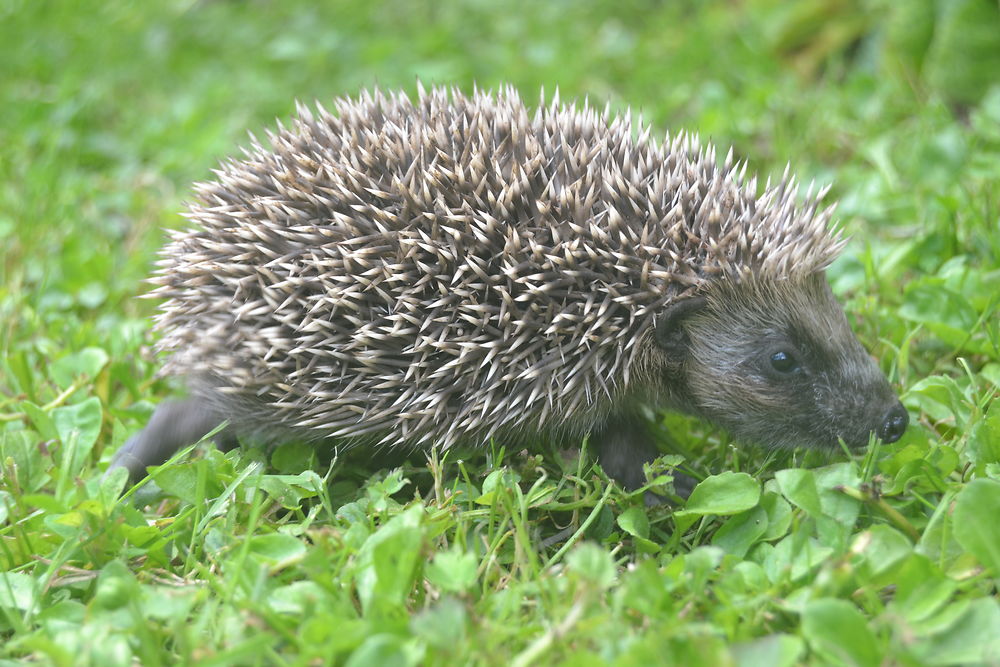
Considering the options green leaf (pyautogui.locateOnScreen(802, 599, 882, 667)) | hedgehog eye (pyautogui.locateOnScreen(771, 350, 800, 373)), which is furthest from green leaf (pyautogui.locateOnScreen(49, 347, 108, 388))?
green leaf (pyautogui.locateOnScreen(802, 599, 882, 667))

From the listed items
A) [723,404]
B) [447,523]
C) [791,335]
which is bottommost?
[447,523]

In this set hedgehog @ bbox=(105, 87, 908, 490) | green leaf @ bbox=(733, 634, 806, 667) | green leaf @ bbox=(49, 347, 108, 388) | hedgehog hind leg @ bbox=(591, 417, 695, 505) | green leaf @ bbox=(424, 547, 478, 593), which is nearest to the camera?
green leaf @ bbox=(733, 634, 806, 667)

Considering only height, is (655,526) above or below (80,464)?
below

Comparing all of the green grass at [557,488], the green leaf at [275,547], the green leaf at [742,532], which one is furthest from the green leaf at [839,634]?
the green leaf at [275,547]

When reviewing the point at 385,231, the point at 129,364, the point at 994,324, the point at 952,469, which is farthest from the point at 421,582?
the point at 994,324

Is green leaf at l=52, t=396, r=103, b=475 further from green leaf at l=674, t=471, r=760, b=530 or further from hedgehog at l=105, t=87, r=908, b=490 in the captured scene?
green leaf at l=674, t=471, r=760, b=530

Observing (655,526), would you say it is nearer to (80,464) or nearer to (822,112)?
(80,464)

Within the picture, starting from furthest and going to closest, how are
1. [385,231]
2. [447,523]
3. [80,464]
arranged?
1. [80,464]
2. [385,231]
3. [447,523]

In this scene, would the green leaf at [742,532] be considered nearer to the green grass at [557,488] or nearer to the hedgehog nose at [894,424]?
the green grass at [557,488]
